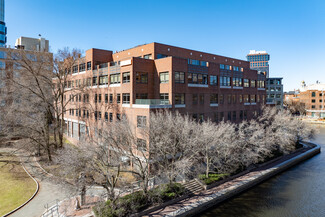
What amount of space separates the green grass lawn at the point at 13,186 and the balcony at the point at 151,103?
16.1 m

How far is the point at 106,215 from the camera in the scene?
17672mm

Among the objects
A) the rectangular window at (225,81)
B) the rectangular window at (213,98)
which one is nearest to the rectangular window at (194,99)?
the rectangular window at (213,98)

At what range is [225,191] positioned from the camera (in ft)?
78.8

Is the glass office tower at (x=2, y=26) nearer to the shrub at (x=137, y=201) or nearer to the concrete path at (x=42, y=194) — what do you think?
the concrete path at (x=42, y=194)

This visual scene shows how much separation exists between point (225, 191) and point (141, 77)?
19225 millimetres

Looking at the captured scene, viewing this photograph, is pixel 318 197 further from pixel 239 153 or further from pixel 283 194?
pixel 239 153

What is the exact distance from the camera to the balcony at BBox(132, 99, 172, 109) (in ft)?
91.0

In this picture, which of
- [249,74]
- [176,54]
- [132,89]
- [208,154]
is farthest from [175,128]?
[249,74]

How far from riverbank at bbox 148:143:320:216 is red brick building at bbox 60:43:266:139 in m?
11.0

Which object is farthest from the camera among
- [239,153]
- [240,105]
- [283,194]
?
[240,105]

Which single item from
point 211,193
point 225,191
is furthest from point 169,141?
point 225,191

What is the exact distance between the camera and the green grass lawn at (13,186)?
21136 mm

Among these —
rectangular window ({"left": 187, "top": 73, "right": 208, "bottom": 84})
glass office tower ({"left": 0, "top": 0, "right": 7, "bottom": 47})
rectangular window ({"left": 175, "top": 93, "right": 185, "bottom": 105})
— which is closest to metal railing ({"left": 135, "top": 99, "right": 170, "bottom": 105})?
rectangular window ({"left": 175, "top": 93, "right": 185, "bottom": 105})

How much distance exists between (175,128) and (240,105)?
25.0 meters
